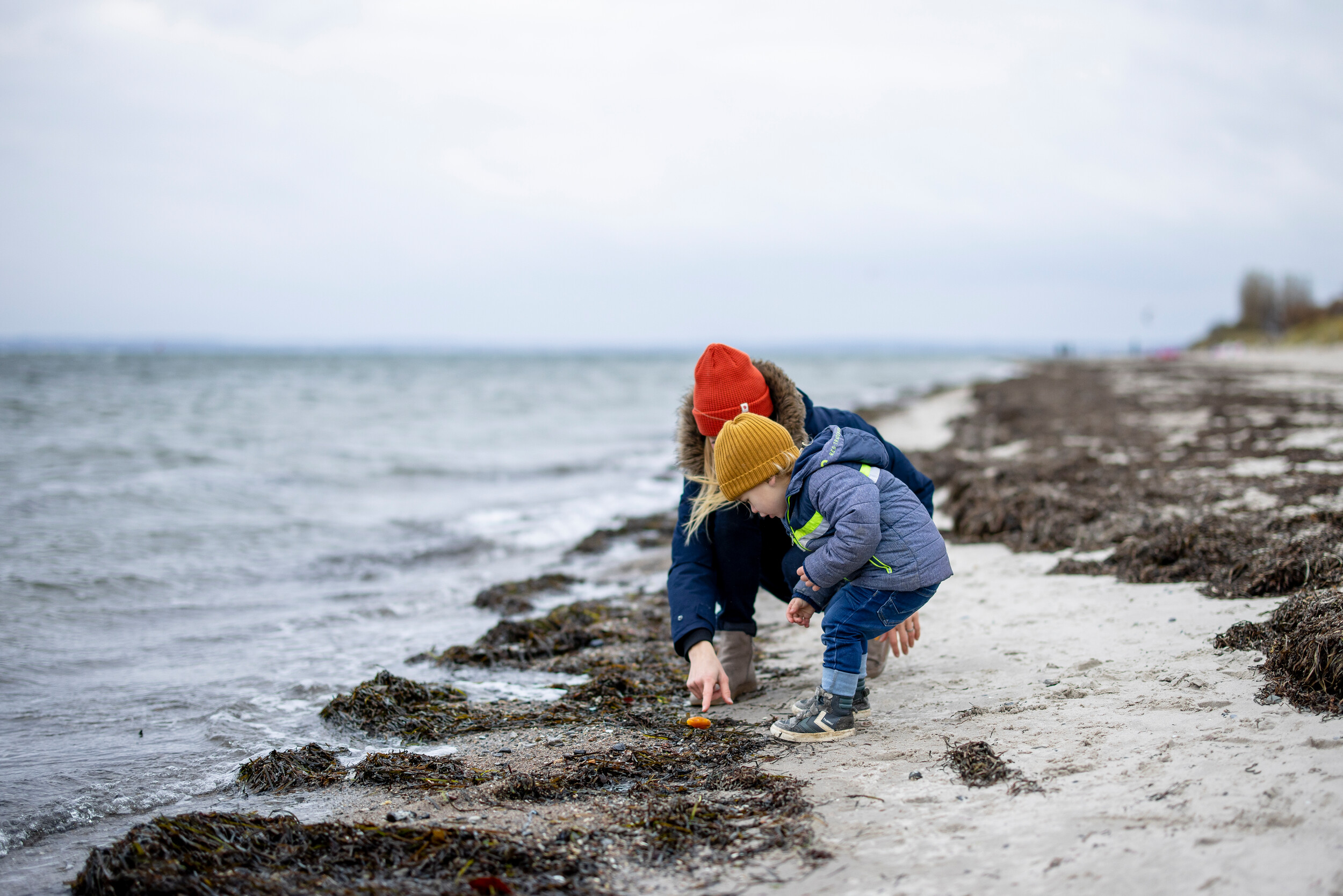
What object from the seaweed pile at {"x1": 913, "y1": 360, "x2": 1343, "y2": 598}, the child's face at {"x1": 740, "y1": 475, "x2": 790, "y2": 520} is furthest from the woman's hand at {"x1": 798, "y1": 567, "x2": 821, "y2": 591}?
the seaweed pile at {"x1": 913, "y1": 360, "x2": 1343, "y2": 598}

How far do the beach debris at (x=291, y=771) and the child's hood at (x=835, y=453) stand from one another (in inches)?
77.0

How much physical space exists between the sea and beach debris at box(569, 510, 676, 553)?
8.4 inches

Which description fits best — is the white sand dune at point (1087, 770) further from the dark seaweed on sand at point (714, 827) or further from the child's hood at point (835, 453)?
the child's hood at point (835, 453)

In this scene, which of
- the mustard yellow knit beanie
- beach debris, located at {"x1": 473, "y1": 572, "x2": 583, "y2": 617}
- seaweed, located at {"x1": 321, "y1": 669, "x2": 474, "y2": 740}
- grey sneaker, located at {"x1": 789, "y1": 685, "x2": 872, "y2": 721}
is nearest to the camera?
the mustard yellow knit beanie

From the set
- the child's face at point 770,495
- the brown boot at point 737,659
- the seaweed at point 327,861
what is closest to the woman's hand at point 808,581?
the child's face at point 770,495

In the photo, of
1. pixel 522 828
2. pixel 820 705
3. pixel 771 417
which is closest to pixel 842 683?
pixel 820 705

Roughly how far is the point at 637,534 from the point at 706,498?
5.05 meters

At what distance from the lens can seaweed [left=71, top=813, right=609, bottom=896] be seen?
2.17 meters

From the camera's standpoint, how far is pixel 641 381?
4916 centimetres

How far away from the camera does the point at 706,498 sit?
136 inches

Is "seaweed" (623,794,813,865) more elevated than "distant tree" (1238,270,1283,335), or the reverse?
"distant tree" (1238,270,1283,335)

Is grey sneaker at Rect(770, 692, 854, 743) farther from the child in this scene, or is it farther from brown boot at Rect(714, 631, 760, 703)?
brown boot at Rect(714, 631, 760, 703)

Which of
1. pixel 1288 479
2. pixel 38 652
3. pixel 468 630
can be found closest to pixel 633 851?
pixel 468 630

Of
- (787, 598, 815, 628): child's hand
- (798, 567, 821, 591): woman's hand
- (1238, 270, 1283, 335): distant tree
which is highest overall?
(1238, 270, 1283, 335): distant tree
